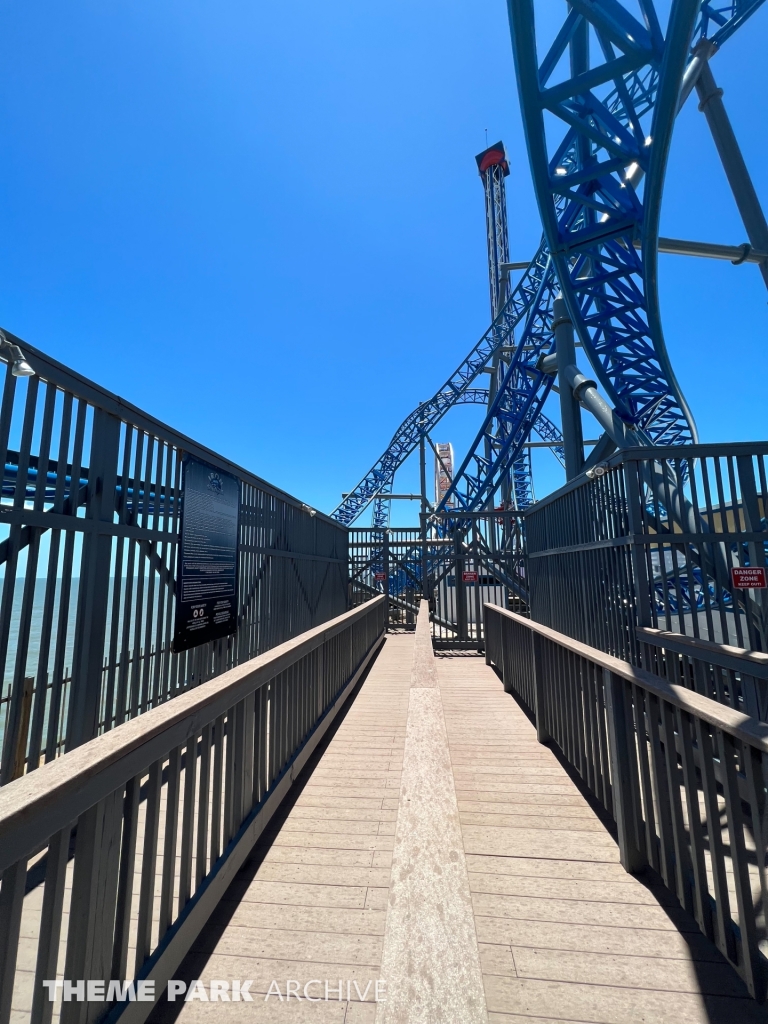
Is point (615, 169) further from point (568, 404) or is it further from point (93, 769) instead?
point (93, 769)

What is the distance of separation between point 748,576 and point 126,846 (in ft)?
15.2

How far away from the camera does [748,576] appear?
396cm

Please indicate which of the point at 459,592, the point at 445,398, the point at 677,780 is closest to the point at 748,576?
the point at 677,780

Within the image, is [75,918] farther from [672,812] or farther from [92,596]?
[672,812]

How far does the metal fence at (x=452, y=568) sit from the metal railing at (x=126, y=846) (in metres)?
7.69

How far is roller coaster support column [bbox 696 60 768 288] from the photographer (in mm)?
9242

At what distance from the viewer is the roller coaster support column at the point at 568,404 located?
436 inches

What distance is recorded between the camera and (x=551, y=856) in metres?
2.55

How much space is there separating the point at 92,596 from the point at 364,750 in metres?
2.58

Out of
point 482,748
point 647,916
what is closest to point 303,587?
point 482,748

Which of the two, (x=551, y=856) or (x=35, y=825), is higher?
(x=35, y=825)

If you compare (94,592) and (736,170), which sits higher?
(736,170)

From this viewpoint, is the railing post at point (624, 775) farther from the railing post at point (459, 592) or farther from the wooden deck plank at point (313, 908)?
the railing post at point (459, 592)

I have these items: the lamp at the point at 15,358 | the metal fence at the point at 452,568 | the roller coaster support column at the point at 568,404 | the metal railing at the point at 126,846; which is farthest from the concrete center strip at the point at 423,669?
the roller coaster support column at the point at 568,404
